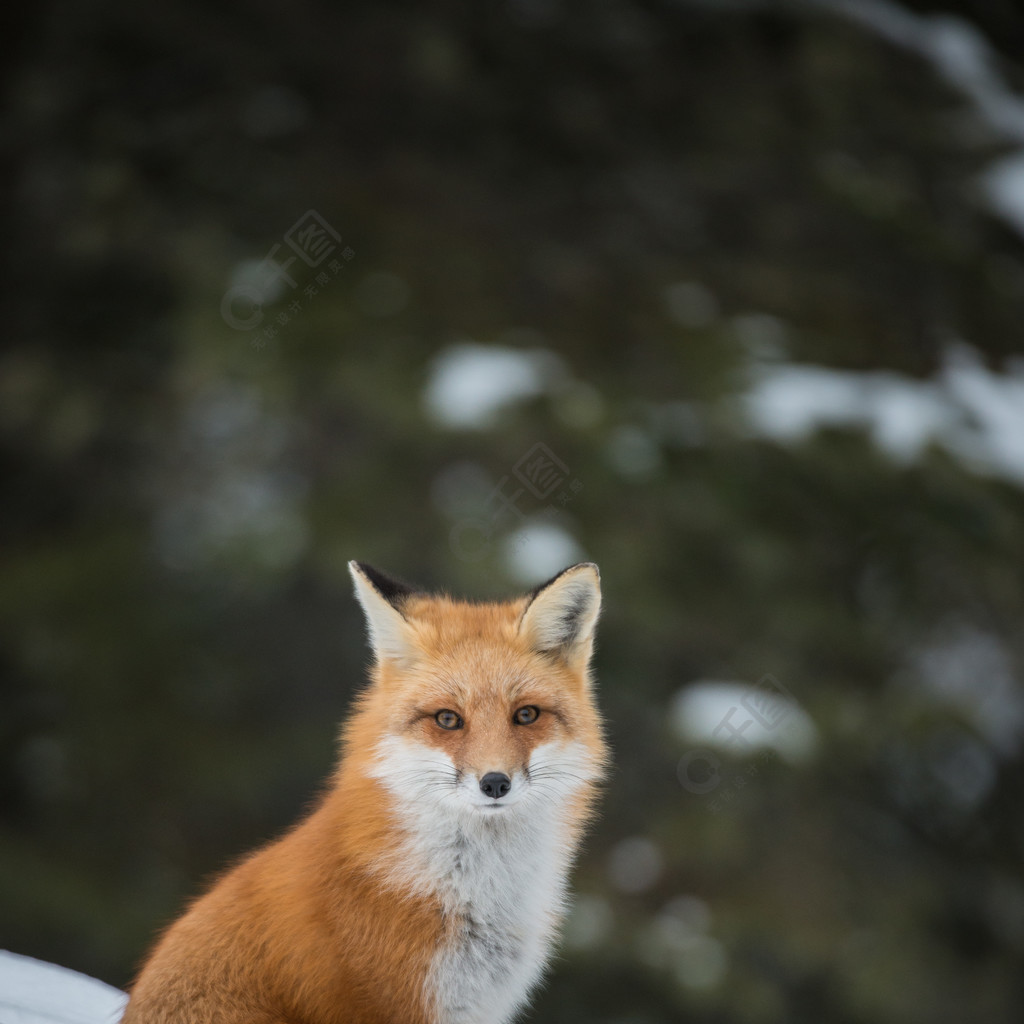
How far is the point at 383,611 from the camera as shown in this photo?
2.21m

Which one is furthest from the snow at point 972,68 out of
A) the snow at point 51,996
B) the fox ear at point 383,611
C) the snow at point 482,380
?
the snow at point 51,996

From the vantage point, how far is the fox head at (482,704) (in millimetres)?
2086

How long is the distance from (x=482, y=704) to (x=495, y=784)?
0.61 feet

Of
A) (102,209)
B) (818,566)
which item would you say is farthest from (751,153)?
(102,209)

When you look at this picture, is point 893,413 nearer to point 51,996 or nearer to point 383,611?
point 383,611

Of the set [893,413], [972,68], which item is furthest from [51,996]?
[972,68]

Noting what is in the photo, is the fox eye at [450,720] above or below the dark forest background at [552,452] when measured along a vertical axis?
above

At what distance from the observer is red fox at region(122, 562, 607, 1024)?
2043mm

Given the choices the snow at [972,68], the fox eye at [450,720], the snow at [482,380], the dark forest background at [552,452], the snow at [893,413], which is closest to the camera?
the fox eye at [450,720]

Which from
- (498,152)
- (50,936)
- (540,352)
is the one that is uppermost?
(498,152)

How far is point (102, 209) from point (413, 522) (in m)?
2.83

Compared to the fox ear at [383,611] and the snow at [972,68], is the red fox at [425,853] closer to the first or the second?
the fox ear at [383,611]

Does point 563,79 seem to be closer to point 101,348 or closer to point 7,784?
point 101,348

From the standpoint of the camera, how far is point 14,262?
19.5 feet
